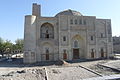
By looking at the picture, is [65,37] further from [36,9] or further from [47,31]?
[36,9]

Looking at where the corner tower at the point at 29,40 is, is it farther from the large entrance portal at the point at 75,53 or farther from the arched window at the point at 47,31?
the large entrance portal at the point at 75,53

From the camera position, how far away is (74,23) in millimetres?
33875

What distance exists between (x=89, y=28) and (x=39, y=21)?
1238cm

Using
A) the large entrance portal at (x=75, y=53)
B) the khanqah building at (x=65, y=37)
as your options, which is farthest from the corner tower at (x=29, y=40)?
the large entrance portal at (x=75, y=53)

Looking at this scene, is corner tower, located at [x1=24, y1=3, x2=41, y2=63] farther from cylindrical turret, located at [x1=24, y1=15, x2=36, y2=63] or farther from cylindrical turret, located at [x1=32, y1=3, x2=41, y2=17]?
cylindrical turret, located at [x1=32, y1=3, x2=41, y2=17]

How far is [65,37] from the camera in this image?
1297 inches

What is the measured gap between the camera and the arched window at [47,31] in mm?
34094

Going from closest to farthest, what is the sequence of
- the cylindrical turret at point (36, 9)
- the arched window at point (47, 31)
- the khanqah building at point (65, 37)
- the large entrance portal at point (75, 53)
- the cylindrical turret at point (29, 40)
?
1. the cylindrical turret at point (29, 40)
2. the khanqah building at point (65, 37)
3. the arched window at point (47, 31)
4. the large entrance portal at point (75, 53)
5. the cylindrical turret at point (36, 9)

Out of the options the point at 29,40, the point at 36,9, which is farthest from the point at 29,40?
the point at 36,9

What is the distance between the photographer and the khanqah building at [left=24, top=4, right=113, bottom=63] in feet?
102

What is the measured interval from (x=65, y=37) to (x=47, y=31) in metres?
4.89

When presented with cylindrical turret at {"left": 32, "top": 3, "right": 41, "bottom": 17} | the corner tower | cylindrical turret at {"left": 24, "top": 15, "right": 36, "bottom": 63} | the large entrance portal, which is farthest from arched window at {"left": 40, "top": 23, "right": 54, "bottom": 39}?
the large entrance portal

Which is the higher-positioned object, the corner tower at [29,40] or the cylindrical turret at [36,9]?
the cylindrical turret at [36,9]

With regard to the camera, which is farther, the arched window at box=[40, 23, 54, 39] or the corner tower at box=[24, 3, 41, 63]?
the arched window at box=[40, 23, 54, 39]
